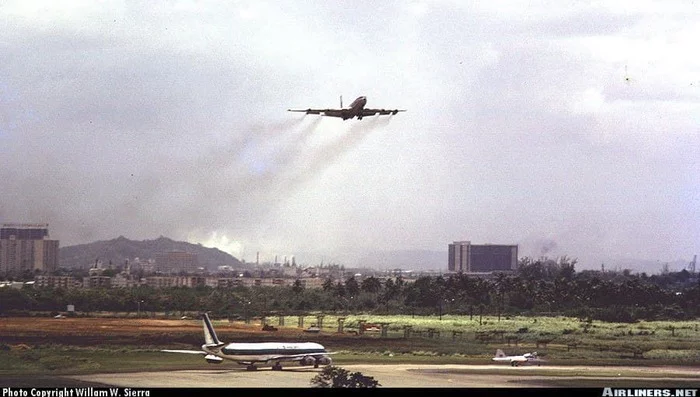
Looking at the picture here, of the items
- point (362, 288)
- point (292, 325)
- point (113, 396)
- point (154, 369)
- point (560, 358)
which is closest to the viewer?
point (113, 396)

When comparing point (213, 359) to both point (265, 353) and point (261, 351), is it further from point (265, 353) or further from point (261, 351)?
point (265, 353)

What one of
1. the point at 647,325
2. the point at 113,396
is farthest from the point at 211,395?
the point at 647,325

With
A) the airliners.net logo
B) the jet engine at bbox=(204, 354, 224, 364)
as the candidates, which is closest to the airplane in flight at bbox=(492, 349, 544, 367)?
the airliners.net logo

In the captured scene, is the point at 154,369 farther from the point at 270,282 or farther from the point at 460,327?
the point at 270,282

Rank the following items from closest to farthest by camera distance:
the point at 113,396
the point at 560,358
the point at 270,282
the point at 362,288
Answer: the point at 113,396
the point at 560,358
the point at 362,288
the point at 270,282

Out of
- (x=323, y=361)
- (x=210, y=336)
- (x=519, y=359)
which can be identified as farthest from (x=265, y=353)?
(x=519, y=359)

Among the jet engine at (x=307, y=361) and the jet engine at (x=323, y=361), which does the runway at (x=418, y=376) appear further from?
the jet engine at (x=323, y=361)

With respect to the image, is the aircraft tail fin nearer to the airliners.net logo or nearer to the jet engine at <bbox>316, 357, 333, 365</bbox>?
the jet engine at <bbox>316, 357, 333, 365</bbox>
